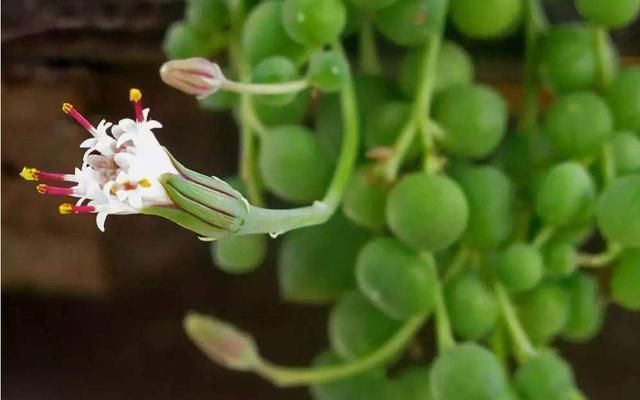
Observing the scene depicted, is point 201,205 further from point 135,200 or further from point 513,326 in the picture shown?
point 513,326

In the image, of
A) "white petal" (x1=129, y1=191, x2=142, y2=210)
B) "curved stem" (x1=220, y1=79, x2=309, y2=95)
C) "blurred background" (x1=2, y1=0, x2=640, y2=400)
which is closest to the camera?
"white petal" (x1=129, y1=191, x2=142, y2=210)

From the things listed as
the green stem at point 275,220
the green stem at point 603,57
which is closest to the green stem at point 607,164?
the green stem at point 603,57

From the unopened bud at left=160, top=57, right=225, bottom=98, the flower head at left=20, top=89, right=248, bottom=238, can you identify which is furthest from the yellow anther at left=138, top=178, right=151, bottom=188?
the unopened bud at left=160, top=57, right=225, bottom=98

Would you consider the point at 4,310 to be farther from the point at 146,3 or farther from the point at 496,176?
the point at 496,176

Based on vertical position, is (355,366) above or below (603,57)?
below

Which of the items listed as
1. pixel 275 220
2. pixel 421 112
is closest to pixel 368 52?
pixel 421 112

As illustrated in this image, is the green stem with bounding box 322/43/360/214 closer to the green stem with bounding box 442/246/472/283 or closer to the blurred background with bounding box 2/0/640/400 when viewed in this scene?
the green stem with bounding box 442/246/472/283
